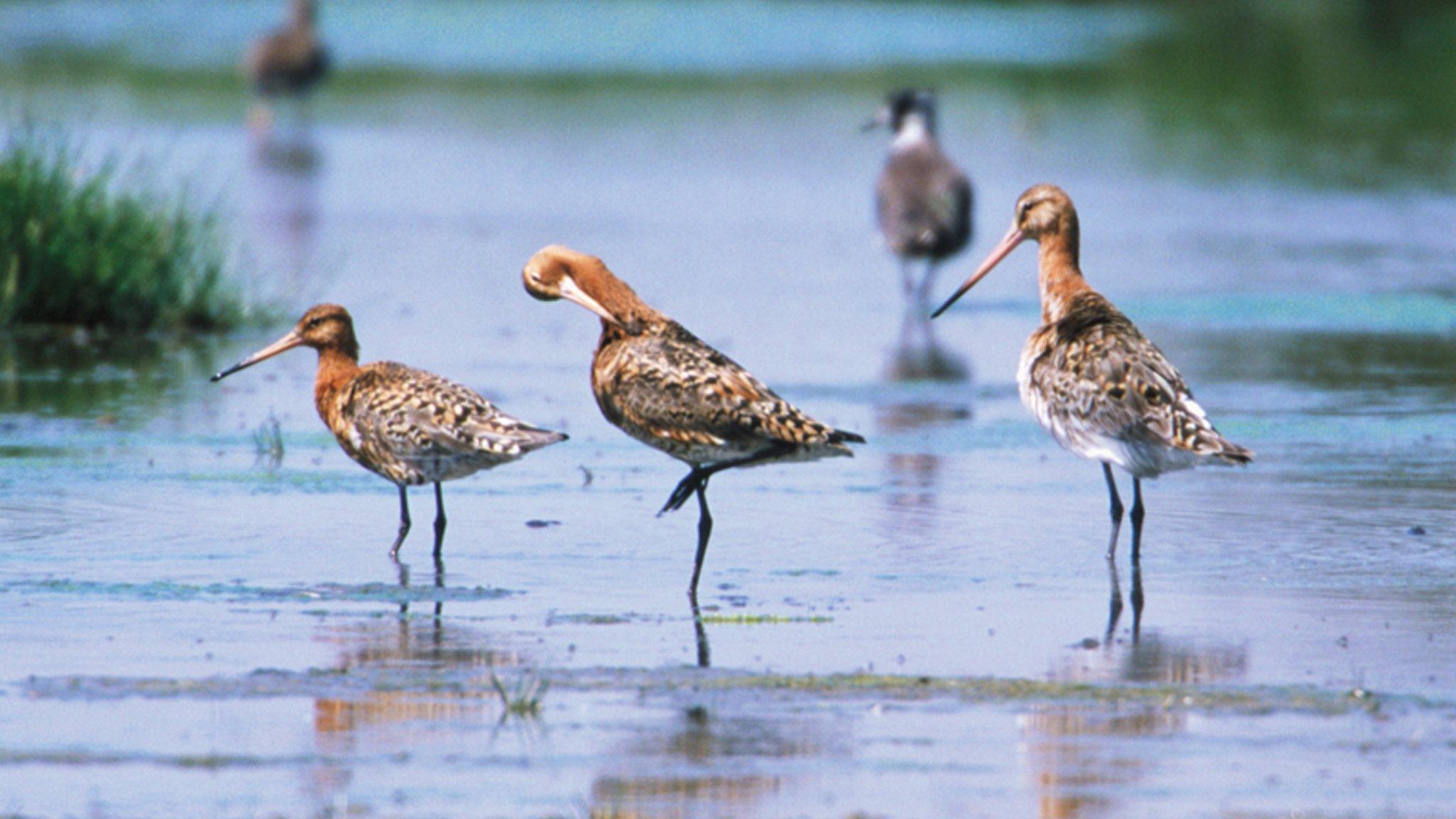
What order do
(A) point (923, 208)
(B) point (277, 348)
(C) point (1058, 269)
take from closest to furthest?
(B) point (277, 348) < (C) point (1058, 269) < (A) point (923, 208)

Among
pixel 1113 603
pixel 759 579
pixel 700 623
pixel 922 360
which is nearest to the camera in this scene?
pixel 700 623

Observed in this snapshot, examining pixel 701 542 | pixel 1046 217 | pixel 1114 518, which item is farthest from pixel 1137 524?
pixel 1046 217

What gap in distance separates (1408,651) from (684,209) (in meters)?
17.8

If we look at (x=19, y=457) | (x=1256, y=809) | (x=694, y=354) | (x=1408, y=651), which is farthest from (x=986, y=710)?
(x=19, y=457)

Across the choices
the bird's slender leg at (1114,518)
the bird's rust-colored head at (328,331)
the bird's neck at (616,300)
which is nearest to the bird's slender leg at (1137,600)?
the bird's slender leg at (1114,518)

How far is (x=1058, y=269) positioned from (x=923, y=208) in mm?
8277

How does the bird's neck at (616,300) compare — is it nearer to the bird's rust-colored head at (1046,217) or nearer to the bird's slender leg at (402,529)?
the bird's slender leg at (402,529)

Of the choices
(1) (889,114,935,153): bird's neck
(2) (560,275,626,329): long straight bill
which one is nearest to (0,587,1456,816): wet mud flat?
(2) (560,275,626,329): long straight bill

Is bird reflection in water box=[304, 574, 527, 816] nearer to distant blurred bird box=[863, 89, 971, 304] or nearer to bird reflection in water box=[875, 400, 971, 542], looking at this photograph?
bird reflection in water box=[875, 400, 971, 542]

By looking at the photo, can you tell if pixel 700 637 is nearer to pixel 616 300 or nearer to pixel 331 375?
pixel 616 300

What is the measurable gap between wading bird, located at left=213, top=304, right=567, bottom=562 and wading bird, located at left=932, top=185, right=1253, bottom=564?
6.41ft

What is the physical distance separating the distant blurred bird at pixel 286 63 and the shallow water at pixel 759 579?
15.8m

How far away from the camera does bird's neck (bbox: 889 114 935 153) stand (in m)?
20.5

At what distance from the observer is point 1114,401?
944 centimetres
